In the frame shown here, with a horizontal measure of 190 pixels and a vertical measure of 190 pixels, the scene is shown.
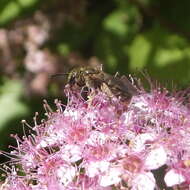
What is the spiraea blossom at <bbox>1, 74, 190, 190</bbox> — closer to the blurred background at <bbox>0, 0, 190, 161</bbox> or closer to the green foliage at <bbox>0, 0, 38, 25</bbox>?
the green foliage at <bbox>0, 0, 38, 25</bbox>

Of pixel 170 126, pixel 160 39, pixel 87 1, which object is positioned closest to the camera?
pixel 170 126

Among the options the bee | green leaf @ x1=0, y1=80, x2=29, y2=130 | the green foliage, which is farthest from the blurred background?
the bee

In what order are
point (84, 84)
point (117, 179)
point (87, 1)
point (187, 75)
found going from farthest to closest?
point (87, 1)
point (187, 75)
point (84, 84)
point (117, 179)

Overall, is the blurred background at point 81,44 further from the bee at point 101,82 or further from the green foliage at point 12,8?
the bee at point 101,82

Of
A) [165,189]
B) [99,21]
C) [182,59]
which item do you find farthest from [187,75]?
[165,189]

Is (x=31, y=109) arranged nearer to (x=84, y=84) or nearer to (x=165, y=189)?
(x=84, y=84)

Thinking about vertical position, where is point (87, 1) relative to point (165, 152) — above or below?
above
